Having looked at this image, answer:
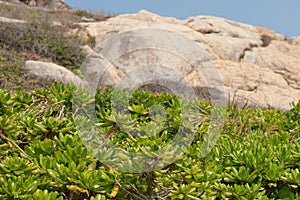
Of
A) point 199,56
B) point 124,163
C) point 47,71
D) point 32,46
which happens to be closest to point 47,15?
point 32,46

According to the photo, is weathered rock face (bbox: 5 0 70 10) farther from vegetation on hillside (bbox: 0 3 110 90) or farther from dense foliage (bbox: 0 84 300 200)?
dense foliage (bbox: 0 84 300 200)

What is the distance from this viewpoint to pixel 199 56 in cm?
1249

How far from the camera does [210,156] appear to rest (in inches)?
81.5

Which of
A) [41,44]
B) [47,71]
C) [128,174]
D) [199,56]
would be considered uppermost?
[199,56]

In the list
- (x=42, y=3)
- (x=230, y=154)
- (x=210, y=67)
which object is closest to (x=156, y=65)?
(x=210, y=67)

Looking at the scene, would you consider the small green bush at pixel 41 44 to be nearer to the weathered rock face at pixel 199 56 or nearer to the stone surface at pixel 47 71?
the weathered rock face at pixel 199 56

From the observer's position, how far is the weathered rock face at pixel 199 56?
11.6m

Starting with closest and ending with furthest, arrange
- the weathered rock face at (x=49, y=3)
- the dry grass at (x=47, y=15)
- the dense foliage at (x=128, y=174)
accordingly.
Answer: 1. the dense foliage at (x=128, y=174)
2. the dry grass at (x=47, y=15)
3. the weathered rock face at (x=49, y=3)

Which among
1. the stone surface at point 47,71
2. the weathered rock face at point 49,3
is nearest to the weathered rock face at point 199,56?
the stone surface at point 47,71

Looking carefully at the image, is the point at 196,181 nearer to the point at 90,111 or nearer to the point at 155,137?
the point at 155,137

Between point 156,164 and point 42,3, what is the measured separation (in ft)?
83.8

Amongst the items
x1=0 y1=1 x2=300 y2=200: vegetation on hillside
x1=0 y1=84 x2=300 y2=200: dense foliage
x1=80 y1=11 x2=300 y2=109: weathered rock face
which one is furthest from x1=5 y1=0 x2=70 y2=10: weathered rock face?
x1=0 y1=84 x2=300 y2=200: dense foliage

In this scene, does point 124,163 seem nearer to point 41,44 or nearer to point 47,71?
point 47,71

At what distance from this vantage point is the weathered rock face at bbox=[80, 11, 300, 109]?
38.2ft
